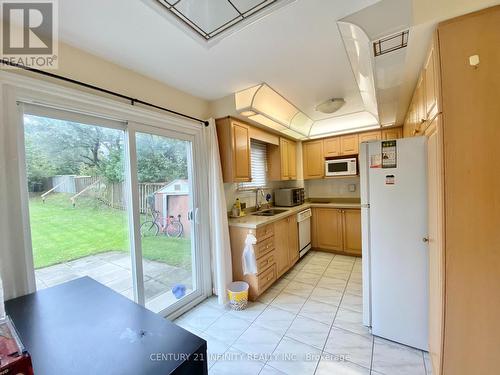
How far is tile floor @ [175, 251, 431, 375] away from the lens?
5.35 feet

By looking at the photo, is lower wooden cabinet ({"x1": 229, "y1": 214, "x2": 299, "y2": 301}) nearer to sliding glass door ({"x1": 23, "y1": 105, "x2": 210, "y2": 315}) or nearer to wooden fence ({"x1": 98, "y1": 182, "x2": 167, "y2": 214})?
sliding glass door ({"x1": 23, "y1": 105, "x2": 210, "y2": 315})

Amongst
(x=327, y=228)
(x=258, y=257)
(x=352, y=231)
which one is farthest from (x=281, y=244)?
(x=352, y=231)

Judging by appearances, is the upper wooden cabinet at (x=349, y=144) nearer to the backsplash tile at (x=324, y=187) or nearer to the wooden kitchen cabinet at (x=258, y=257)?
the backsplash tile at (x=324, y=187)

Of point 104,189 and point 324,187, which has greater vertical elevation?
point 104,189

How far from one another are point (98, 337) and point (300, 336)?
66.9 inches

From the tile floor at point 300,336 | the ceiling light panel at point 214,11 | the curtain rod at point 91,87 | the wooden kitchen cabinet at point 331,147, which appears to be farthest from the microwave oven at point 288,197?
the ceiling light panel at point 214,11

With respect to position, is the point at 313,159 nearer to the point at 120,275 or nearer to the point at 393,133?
the point at 393,133

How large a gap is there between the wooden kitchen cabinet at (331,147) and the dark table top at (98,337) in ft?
13.3

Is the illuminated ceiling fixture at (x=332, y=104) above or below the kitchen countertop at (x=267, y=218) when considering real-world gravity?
above

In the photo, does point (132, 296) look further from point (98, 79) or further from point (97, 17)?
point (97, 17)

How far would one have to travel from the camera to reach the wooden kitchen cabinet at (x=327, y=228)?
3.99 metres

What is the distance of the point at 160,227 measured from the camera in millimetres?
2318

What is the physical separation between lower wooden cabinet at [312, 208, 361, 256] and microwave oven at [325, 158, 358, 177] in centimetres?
69

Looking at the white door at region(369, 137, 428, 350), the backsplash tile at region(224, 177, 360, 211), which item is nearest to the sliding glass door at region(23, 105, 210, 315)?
the backsplash tile at region(224, 177, 360, 211)
